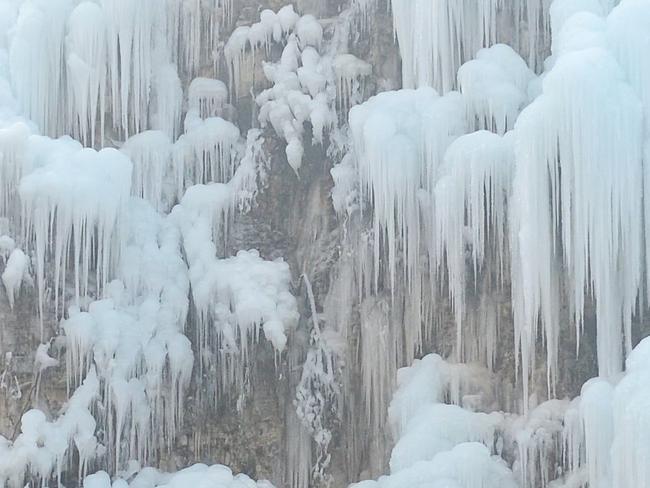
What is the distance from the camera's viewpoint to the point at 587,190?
8.28 meters

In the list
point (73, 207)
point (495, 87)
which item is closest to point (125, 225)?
A: point (73, 207)

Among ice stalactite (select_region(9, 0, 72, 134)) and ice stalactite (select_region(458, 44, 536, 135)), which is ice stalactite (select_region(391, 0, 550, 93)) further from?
ice stalactite (select_region(9, 0, 72, 134))

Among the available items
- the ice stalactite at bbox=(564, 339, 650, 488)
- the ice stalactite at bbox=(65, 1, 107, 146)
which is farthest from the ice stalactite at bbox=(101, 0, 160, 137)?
the ice stalactite at bbox=(564, 339, 650, 488)

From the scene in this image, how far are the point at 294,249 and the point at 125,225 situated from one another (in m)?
1.74

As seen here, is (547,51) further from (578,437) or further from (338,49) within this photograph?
(578,437)

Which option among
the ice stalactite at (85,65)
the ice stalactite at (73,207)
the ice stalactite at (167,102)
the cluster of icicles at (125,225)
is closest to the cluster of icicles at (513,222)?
the cluster of icicles at (125,225)

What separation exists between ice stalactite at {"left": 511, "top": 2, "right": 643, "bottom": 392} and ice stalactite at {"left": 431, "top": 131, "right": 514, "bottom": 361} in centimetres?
55

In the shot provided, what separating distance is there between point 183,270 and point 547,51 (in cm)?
409

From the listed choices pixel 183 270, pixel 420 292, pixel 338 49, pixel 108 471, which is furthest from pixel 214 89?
pixel 108 471

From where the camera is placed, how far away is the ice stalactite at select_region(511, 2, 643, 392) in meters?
8.26

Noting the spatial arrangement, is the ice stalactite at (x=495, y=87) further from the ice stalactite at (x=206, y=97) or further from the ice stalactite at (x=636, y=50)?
the ice stalactite at (x=206, y=97)

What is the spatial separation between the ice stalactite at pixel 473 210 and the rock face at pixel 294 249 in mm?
21

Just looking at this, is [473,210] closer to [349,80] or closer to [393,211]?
[393,211]

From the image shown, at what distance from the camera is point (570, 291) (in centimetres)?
891
